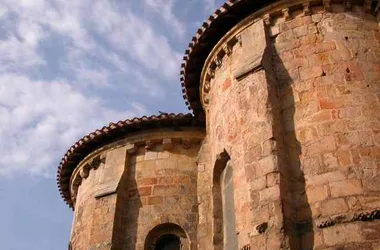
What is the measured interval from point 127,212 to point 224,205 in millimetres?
3114

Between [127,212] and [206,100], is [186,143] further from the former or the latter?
[127,212]

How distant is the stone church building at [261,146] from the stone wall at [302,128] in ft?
0.06

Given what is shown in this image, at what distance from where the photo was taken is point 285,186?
674 centimetres

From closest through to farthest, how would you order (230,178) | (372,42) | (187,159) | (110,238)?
(372,42)
(230,178)
(110,238)
(187,159)

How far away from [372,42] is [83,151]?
728 centimetres

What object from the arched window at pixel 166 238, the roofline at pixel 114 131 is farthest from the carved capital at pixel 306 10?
the arched window at pixel 166 238

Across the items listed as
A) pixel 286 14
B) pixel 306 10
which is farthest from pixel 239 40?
pixel 306 10

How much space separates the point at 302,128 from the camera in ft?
23.9

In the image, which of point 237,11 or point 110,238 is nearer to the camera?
point 237,11

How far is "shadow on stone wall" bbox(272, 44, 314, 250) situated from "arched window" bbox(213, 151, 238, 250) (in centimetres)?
151

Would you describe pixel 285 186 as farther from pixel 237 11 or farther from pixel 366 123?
pixel 237 11

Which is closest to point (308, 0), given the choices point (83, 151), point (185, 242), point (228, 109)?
point (228, 109)

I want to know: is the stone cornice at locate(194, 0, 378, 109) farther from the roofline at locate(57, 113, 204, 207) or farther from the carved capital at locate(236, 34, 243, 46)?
the roofline at locate(57, 113, 204, 207)

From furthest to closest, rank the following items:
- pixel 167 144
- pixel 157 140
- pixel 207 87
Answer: pixel 157 140, pixel 167 144, pixel 207 87
